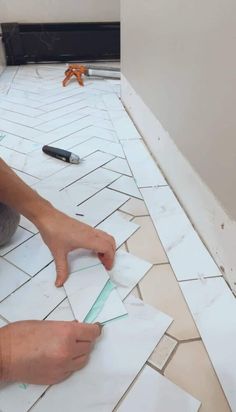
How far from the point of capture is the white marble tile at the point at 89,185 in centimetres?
93

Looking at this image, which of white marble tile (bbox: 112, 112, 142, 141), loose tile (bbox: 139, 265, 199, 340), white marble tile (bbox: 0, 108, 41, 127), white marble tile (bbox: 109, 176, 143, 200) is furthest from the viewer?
white marble tile (bbox: 0, 108, 41, 127)

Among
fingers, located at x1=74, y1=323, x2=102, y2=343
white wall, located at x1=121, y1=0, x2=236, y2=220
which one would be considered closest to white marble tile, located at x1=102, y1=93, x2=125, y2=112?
white wall, located at x1=121, y1=0, x2=236, y2=220

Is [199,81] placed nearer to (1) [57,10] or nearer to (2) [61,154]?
(2) [61,154]

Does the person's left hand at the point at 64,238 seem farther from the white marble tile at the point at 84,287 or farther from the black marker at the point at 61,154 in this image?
the black marker at the point at 61,154

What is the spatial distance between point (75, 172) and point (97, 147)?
22 cm

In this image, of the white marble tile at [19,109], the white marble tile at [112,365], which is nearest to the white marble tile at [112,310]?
the white marble tile at [112,365]

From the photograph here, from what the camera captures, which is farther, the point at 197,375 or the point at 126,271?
the point at 126,271

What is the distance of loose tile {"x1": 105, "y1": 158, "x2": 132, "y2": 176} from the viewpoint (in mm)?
1068

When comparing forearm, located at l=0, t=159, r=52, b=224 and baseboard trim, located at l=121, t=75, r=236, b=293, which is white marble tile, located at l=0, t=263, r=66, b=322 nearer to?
forearm, located at l=0, t=159, r=52, b=224

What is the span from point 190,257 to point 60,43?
2.42 m

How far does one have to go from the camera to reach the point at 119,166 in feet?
3.60

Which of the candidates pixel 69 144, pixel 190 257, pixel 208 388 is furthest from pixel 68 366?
pixel 69 144

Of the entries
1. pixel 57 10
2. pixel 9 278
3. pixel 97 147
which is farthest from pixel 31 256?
pixel 57 10

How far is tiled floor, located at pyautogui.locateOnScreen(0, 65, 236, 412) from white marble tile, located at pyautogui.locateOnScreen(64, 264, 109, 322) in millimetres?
20
